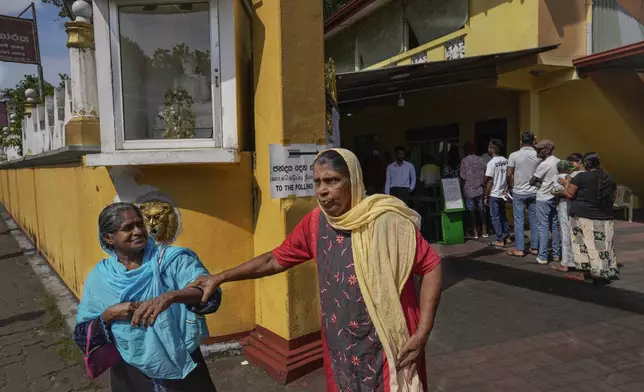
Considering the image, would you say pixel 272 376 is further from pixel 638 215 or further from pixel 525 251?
pixel 638 215

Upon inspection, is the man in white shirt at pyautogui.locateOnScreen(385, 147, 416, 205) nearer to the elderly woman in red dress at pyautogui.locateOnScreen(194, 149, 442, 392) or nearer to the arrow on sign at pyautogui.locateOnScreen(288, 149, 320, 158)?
the arrow on sign at pyautogui.locateOnScreen(288, 149, 320, 158)

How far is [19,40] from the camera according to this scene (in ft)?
41.3

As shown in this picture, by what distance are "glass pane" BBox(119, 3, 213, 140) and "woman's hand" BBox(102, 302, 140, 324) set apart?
2.15 meters

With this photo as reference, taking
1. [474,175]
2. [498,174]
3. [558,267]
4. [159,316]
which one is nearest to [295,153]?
[159,316]

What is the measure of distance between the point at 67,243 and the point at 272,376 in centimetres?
403

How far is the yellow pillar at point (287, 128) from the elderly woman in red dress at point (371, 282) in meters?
1.48

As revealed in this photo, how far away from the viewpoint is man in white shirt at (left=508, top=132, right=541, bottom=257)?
6.64m

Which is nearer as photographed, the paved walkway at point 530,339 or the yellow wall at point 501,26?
the paved walkway at point 530,339

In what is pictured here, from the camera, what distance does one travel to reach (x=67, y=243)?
6.11 m

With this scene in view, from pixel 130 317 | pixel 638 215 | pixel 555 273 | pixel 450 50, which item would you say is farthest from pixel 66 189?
pixel 638 215

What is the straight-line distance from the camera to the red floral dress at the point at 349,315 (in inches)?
78.3

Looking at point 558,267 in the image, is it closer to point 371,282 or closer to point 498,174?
point 498,174

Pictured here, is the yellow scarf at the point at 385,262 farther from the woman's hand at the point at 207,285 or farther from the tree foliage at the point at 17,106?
the tree foliage at the point at 17,106

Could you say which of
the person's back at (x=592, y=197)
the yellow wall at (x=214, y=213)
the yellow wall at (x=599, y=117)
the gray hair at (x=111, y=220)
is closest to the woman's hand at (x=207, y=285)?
the gray hair at (x=111, y=220)
